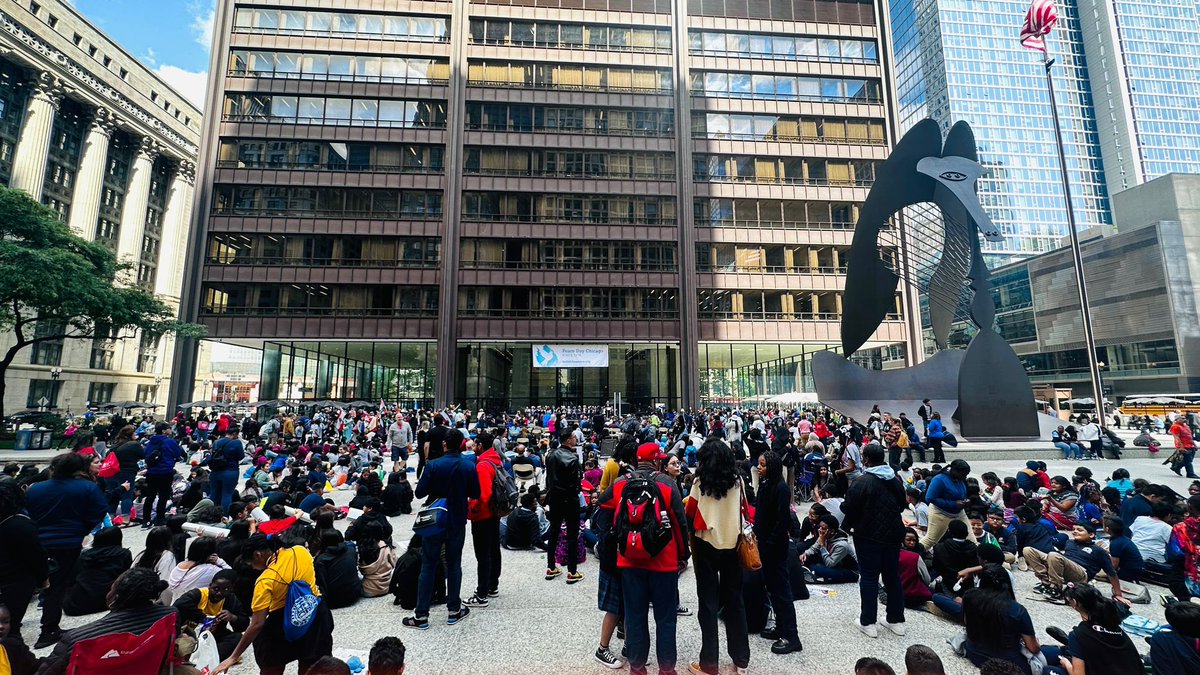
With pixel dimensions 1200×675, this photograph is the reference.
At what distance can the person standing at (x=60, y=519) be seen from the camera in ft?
16.0

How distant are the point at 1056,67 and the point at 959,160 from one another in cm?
11732

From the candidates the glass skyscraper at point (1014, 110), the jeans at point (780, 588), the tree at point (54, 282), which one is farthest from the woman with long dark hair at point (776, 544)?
the glass skyscraper at point (1014, 110)

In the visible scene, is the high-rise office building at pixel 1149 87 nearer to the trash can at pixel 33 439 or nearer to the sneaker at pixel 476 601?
the sneaker at pixel 476 601

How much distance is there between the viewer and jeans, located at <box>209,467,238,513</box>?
9.27 meters

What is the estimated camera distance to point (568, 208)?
125 ft

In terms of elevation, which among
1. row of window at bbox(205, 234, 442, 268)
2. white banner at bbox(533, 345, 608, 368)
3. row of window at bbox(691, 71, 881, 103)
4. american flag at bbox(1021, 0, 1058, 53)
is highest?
row of window at bbox(691, 71, 881, 103)

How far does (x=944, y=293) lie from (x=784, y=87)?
947 inches

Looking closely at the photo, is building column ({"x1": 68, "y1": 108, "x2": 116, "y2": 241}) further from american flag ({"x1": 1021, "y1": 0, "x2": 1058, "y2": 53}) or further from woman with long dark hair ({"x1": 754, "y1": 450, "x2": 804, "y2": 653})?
american flag ({"x1": 1021, "y1": 0, "x2": 1058, "y2": 53})

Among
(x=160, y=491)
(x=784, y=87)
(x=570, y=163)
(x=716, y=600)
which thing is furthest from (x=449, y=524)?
(x=784, y=87)

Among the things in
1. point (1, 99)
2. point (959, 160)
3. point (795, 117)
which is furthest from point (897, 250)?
point (1, 99)

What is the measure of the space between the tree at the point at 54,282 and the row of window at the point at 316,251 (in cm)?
677

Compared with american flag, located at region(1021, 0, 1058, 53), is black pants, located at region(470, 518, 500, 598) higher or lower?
lower

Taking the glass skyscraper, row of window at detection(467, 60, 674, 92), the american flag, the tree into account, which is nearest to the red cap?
the american flag

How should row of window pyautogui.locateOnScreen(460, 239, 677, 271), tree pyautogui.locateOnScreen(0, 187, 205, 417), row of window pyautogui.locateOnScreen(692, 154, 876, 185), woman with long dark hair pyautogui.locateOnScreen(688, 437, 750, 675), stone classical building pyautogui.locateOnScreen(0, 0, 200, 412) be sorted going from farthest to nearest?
stone classical building pyautogui.locateOnScreen(0, 0, 200, 412), row of window pyautogui.locateOnScreen(692, 154, 876, 185), row of window pyautogui.locateOnScreen(460, 239, 677, 271), tree pyautogui.locateOnScreen(0, 187, 205, 417), woman with long dark hair pyautogui.locateOnScreen(688, 437, 750, 675)
